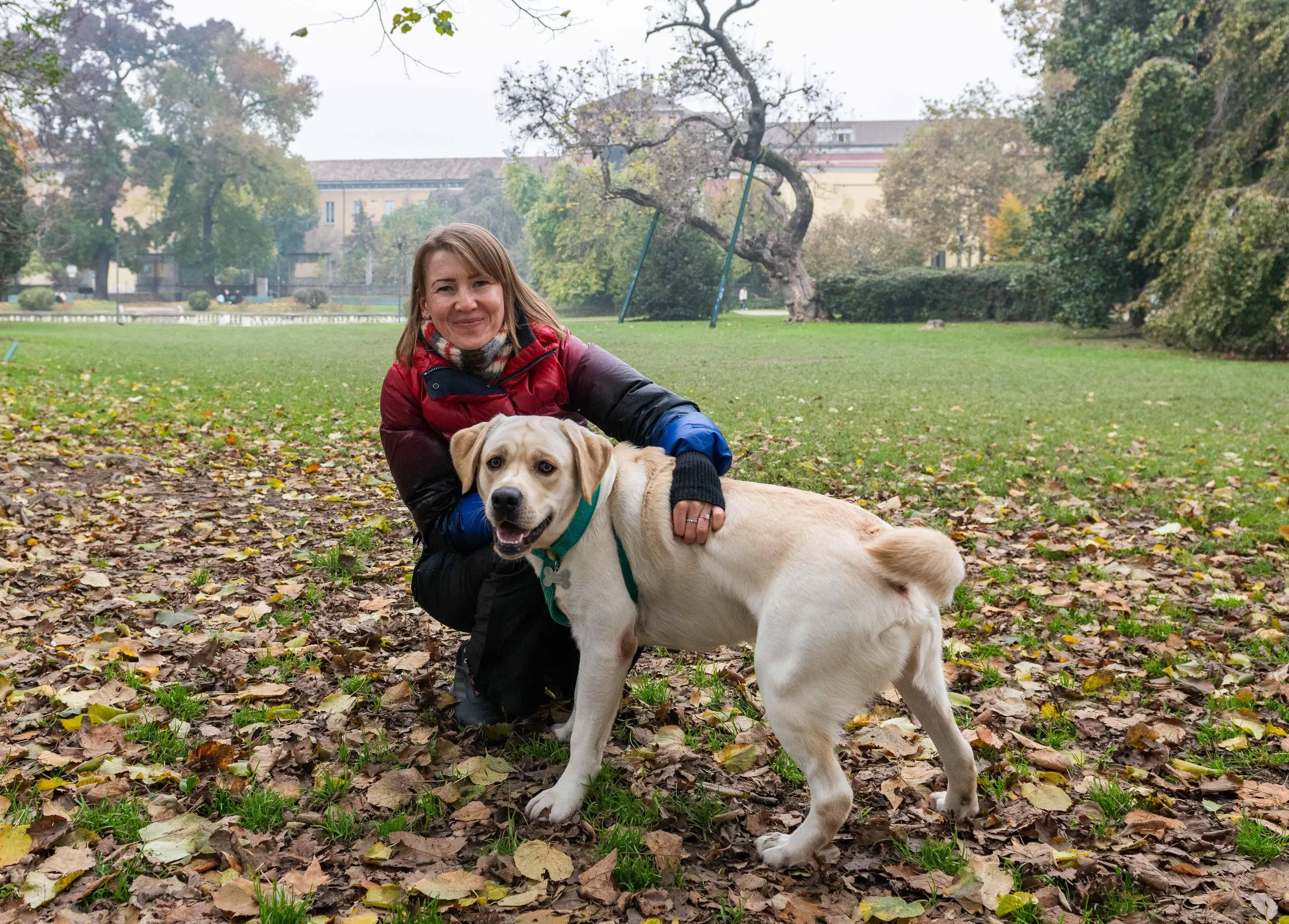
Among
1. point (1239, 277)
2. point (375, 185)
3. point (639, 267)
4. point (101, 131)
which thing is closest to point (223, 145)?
point (101, 131)

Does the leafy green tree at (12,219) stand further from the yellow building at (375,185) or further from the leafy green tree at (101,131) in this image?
Result: the yellow building at (375,185)

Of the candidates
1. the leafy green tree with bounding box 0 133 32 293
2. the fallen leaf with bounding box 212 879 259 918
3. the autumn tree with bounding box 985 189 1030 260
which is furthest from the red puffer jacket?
the autumn tree with bounding box 985 189 1030 260

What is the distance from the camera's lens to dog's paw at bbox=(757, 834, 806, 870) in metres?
2.71

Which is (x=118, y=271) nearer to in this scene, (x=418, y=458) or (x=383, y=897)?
(x=418, y=458)

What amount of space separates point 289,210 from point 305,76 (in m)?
12.6

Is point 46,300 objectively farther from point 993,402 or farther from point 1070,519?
point 1070,519

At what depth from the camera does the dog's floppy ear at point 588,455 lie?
288cm

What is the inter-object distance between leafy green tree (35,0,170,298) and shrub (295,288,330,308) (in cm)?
1064

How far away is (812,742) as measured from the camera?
103 inches

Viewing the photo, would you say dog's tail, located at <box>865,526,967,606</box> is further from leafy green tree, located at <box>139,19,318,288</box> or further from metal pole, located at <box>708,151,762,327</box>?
leafy green tree, located at <box>139,19,318,288</box>

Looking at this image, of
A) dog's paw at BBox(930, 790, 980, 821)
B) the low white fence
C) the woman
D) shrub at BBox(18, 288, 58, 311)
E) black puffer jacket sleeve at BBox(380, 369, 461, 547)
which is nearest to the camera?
dog's paw at BBox(930, 790, 980, 821)

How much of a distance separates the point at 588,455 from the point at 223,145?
221 ft

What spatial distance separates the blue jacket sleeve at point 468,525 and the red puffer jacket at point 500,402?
48 millimetres

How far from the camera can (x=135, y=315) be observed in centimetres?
4775
